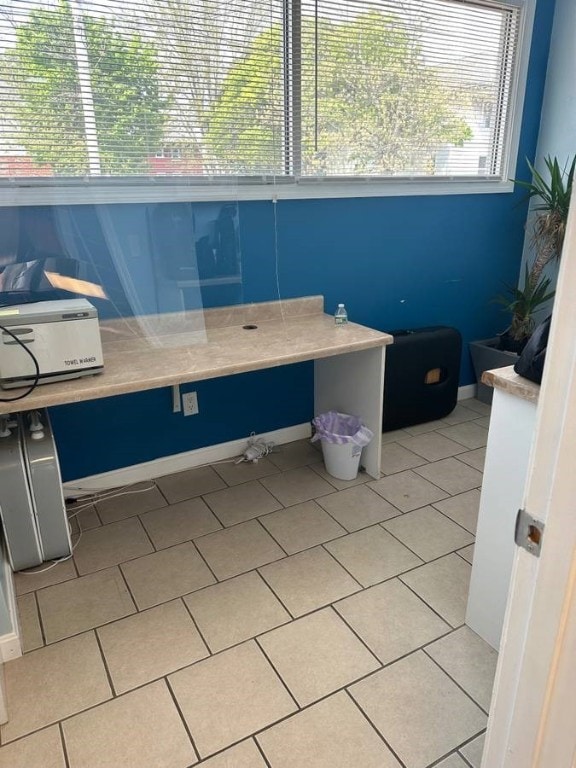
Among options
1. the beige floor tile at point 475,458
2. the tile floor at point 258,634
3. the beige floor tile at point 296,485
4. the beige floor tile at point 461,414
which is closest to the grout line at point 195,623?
the tile floor at point 258,634

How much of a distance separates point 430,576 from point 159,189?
6.45ft

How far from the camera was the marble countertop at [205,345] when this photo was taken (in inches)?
74.3

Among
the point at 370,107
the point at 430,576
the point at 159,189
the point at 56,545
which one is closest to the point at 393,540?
the point at 430,576

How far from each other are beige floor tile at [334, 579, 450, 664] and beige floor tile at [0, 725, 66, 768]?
929 mm

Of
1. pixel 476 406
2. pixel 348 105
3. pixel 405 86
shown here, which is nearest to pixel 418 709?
pixel 476 406

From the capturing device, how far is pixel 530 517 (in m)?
0.74

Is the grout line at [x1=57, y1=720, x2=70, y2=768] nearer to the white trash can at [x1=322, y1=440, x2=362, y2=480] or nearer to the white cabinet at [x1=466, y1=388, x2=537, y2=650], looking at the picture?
the white cabinet at [x1=466, y1=388, x2=537, y2=650]

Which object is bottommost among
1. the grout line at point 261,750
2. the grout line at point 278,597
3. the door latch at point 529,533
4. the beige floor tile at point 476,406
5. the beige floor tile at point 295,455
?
the beige floor tile at point 476,406

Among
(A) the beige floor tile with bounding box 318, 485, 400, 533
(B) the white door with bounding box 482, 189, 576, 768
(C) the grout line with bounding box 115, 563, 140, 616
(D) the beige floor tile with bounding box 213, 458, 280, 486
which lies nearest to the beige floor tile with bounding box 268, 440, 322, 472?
(D) the beige floor tile with bounding box 213, 458, 280, 486

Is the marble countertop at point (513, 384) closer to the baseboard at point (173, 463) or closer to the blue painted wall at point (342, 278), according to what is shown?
the blue painted wall at point (342, 278)

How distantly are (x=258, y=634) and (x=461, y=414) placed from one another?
7.24 feet

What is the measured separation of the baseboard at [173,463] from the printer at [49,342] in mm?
820

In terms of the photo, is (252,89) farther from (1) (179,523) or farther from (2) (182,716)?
(2) (182,716)

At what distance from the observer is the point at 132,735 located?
4.72 feet
